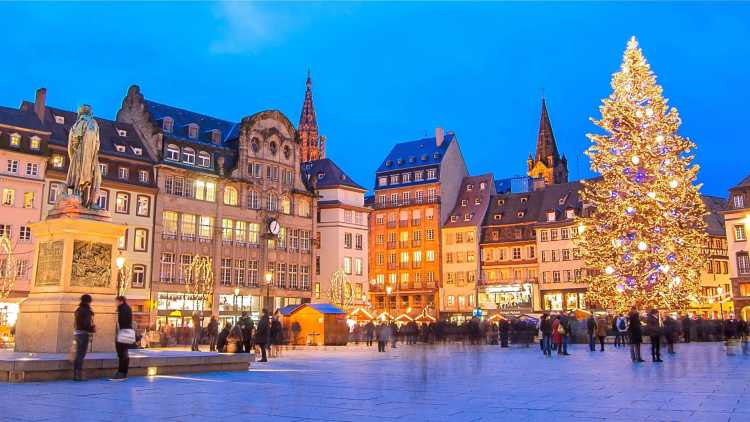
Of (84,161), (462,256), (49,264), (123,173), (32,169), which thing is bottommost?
(49,264)

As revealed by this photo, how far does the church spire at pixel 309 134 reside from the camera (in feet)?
433

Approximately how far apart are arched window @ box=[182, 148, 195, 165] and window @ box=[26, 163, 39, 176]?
1249 centimetres

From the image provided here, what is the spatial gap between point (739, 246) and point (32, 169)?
55.6 metres

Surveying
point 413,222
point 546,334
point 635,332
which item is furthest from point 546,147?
point 635,332

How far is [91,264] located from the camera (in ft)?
53.1

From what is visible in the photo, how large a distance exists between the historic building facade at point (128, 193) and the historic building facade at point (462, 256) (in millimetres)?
36195

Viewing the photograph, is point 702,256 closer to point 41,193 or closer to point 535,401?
point 535,401

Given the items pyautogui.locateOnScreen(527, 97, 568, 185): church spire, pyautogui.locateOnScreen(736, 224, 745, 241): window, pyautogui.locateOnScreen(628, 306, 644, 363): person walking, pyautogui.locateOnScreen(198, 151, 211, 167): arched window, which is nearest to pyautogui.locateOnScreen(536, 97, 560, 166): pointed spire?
Answer: pyautogui.locateOnScreen(527, 97, 568, 185): church spire

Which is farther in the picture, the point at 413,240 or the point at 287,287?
the point at 413,240

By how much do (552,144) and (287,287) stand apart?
240ft

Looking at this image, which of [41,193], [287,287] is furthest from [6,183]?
[287,287]

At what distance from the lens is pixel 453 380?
15516 millimetres

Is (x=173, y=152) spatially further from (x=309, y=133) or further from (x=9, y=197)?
(x=309, y=133)

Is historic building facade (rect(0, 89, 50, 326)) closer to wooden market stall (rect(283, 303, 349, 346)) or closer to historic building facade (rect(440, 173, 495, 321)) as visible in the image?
wooden market stall (rect(283, 303, 349, 346))
